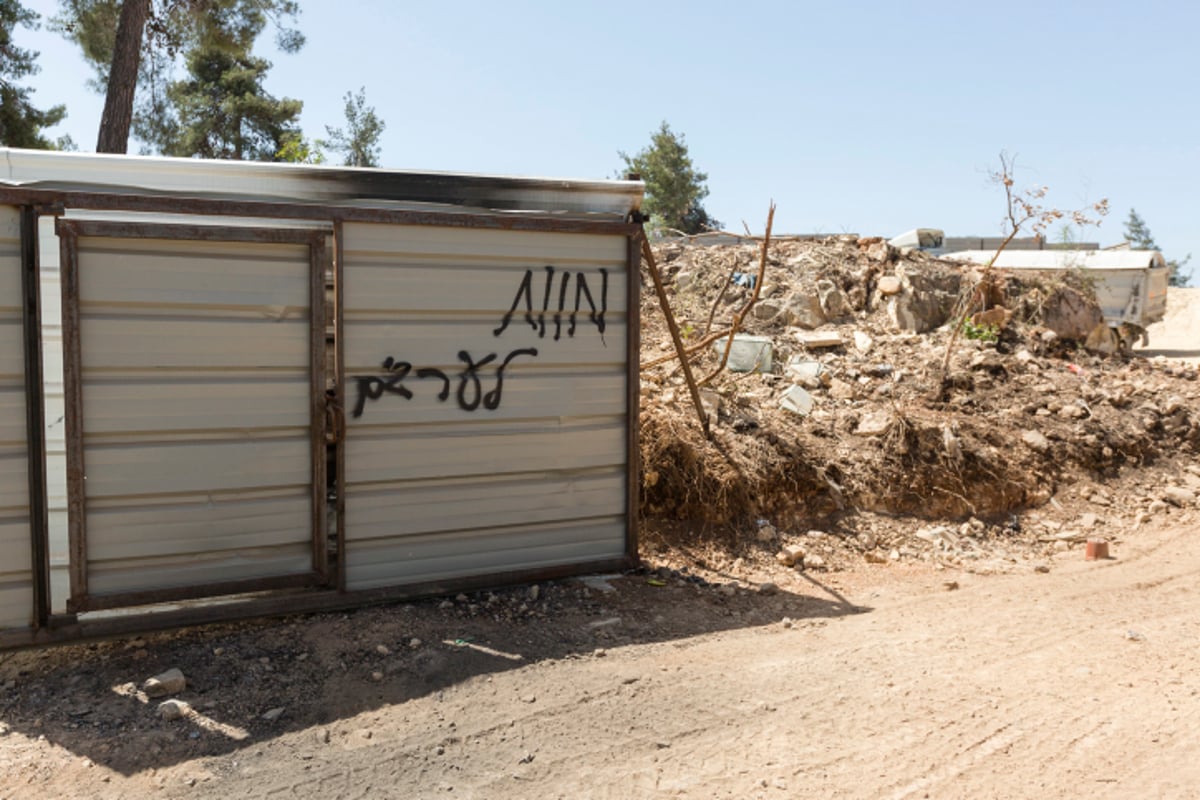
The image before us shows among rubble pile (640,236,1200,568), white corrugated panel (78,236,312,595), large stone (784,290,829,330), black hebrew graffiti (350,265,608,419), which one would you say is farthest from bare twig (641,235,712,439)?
large stone (784,290,829,330)

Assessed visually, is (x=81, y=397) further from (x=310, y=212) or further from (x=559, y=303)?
(x=559, y=303)

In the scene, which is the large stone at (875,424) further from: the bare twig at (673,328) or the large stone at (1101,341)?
the large stone at (1101,341)

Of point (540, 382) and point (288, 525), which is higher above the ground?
point (540, 382)

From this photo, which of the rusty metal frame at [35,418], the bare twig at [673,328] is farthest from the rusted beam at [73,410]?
the bare twig at [673,328]

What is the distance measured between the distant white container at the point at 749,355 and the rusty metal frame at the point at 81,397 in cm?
517

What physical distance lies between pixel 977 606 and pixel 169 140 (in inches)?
806

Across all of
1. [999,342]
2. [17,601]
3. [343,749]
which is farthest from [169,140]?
[343,749]

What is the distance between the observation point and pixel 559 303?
581 cm

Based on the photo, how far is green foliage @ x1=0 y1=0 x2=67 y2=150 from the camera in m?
16.2

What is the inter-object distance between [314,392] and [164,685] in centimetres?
155

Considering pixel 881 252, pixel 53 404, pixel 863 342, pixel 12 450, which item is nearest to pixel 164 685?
pixel 12 450

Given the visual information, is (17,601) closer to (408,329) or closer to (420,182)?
(408,329)

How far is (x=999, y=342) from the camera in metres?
11.0

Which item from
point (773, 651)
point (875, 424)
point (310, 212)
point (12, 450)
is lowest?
point (773, 651)
